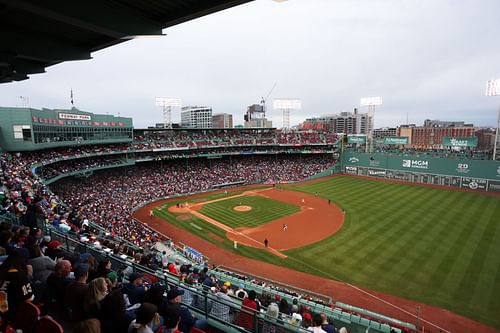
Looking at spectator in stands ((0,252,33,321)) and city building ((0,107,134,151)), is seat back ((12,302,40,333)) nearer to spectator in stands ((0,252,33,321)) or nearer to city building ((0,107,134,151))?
spectator in stands ((0,252,33,321))

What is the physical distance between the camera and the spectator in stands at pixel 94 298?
3631 millimetres

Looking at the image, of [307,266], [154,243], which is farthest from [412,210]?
[154,243]

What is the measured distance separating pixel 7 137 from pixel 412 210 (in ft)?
150

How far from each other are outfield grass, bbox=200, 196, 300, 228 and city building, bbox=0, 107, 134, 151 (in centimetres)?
1890

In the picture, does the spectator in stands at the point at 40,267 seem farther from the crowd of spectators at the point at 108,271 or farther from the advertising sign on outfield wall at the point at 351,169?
the advertising sign on outfield wall at the point at 351,169

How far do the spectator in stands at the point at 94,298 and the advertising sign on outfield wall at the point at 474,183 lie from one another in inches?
2092

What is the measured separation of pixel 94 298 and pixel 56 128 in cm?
3620

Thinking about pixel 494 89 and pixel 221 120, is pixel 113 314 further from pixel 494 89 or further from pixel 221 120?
pixel 221 120

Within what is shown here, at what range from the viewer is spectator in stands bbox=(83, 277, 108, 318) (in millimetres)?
3631

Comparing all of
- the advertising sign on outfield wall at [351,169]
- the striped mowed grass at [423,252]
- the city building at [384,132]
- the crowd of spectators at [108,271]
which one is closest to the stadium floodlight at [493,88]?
the striped mowed grass at [423,252]

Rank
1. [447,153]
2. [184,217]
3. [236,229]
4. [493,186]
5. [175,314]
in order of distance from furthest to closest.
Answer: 1. [447,153]
2. [493,186]
3. [184,217]
4. [236,229]
5. [175,314]

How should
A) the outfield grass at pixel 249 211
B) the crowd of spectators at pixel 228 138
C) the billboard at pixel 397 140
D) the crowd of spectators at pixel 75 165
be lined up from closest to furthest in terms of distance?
1. the outfield grass at pixel 249 211
2. the crowd of spectators at pixel 75 165
3. the crowd of spectators at pixel 228 138
4. the billboard at pixel 397 140

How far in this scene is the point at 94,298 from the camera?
12.1 ft

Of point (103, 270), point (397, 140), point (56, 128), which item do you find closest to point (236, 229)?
point (103, 270)
